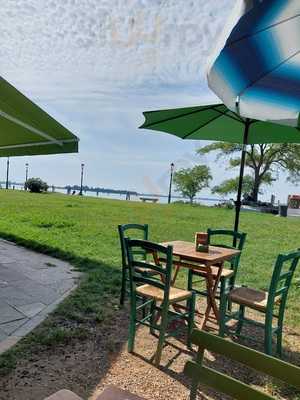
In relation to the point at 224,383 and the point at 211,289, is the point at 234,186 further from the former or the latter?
the point at 224,383

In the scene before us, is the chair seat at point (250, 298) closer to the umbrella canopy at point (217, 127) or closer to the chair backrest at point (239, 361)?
the umbrella canopy at point (217, 127)

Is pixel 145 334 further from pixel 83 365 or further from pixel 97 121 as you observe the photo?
pixel 97 121

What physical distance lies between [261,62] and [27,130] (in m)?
2.70

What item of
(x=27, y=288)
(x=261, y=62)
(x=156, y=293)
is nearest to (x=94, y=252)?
(x=27, y=288)

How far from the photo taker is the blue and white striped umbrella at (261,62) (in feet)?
4.99

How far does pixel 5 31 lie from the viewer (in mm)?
5359

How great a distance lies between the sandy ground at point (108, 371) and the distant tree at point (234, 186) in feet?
86.2

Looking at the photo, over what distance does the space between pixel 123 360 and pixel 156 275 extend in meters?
1.25

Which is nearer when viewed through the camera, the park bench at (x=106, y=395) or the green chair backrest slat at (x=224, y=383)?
the green chair backrest slat at (x=224, y=383)

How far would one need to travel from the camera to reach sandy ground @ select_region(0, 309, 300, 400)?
2439mm

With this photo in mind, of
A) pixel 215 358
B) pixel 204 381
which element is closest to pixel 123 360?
pixel 215 358

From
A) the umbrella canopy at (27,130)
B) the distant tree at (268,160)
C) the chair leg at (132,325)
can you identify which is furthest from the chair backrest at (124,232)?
the distant tree at (268,160)

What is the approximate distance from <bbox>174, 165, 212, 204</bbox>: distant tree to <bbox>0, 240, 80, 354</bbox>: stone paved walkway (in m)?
26.7

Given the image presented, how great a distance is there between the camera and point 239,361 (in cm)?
133
